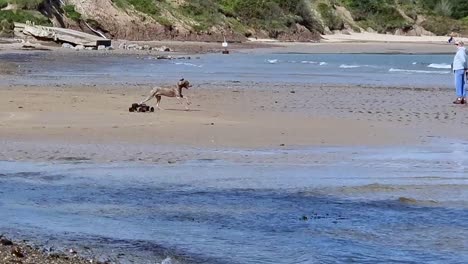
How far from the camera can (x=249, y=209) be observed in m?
8.46

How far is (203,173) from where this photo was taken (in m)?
10.5

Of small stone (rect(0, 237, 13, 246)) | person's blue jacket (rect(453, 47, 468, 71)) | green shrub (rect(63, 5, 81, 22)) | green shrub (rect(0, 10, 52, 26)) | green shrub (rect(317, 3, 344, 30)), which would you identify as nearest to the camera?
small stone (rect(0, 237, 13, 246))

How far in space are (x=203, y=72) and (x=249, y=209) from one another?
23.4 meters

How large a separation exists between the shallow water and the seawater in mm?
13613

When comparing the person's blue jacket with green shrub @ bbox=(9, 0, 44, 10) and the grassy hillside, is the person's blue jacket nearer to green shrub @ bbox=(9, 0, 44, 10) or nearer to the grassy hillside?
the grassy hillside

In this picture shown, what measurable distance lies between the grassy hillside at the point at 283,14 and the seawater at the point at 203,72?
1373 cm

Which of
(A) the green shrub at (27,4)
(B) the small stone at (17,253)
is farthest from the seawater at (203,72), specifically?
(B) the small stone at (17,253)

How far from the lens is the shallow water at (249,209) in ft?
22.8

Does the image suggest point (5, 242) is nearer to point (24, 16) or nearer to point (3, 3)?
point (24, 16)

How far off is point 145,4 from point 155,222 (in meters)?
54.6

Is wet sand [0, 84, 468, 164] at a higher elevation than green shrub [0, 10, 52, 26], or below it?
below

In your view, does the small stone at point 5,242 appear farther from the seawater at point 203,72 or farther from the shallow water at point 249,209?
the seawater at point 203,72

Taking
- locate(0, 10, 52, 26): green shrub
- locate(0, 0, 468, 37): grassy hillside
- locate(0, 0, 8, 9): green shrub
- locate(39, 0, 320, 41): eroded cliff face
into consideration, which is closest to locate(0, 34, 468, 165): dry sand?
locate(0, 10, 52, 26): green shrub

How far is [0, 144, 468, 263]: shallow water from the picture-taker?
694 centimetres
